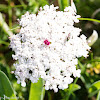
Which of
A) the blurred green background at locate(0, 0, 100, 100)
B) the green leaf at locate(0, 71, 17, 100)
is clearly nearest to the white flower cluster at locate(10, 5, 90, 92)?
the green leaf at locate(0, 71, 17, 100)

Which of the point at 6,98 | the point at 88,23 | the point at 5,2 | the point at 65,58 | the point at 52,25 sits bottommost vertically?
the point at 6,98

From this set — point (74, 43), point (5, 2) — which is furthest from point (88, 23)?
point (74, 43)

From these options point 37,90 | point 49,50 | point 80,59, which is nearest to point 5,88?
point 37,90

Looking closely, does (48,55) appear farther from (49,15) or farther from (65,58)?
(49,15)

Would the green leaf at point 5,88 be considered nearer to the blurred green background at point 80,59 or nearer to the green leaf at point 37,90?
the green leaf at point 37,90

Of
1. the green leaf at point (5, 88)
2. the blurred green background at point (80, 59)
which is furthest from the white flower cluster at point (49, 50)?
the blurred green background at point (80, 59)

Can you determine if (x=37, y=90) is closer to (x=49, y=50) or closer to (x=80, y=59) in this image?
(x=49, y=50)

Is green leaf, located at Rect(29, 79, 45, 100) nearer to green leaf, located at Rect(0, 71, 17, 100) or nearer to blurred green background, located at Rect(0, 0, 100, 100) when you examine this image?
green leaf, located at Rect(0, 71, 17, 100)
